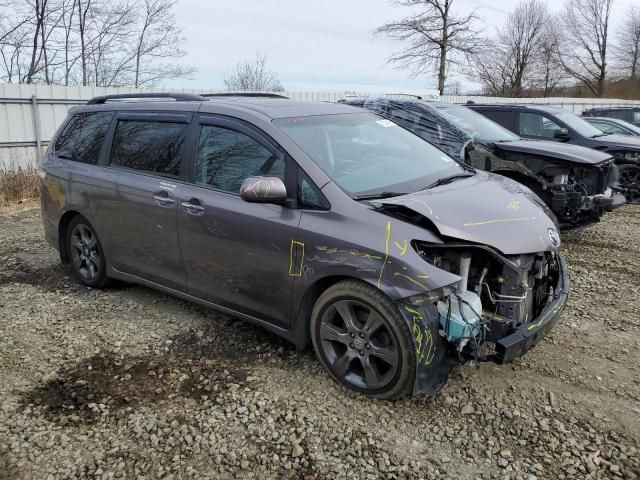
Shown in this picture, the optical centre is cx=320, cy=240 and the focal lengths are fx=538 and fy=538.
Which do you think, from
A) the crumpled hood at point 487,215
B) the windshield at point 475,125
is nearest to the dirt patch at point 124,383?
the crumpled hood at point 487,215

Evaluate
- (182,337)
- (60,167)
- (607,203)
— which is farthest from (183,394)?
(607,203)

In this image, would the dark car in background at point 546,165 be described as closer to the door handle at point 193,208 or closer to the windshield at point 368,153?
the windshield at point 368,153

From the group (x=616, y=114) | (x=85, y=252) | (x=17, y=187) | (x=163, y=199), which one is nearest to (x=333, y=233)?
(x=163, y=199)

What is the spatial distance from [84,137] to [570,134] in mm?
7688

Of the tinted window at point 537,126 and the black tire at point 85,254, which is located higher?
the tinted window at point 537,126

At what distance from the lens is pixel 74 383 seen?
3518 mm

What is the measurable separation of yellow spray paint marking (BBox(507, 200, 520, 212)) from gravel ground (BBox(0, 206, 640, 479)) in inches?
42.9

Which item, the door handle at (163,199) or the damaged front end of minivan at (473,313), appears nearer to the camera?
the damaged front end of minivan at (473,313)

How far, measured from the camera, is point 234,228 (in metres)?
3.65

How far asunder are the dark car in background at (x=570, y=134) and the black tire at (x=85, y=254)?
7.17 m

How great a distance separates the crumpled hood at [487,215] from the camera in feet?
10.1

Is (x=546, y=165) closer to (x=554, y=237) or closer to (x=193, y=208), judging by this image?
(x=554, y=237)

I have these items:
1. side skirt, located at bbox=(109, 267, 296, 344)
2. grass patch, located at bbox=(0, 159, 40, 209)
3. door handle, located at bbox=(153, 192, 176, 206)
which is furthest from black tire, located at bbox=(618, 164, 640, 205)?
grass patch, located at bbox=(0, 159, 40, 209)

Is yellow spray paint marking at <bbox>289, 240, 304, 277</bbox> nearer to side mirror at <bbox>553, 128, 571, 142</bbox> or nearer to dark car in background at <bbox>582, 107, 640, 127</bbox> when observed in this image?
side mirror at <bbox>553, 128, 571, 142</bbox>
